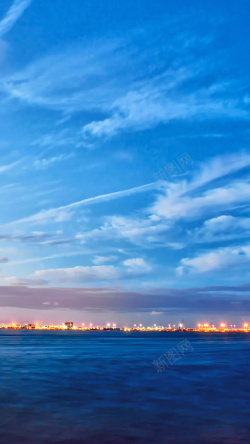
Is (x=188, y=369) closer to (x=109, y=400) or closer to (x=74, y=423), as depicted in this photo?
(x=109, y=400)

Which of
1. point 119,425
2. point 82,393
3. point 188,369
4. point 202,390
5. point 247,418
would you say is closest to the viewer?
point 119,425

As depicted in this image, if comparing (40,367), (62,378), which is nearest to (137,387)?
(62,378)

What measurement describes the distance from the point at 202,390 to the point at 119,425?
56.9ft

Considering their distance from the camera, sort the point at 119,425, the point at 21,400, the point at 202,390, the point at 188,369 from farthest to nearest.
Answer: the point at 188,369, the point at 202,390, the point at 21,400, the point at 119,425

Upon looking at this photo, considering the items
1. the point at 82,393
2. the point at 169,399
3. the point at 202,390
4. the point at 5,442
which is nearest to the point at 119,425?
the point at 5,442

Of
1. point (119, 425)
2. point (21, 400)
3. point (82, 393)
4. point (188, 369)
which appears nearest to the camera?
point (119, 425)

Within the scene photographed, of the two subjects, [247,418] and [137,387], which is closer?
[247,418]

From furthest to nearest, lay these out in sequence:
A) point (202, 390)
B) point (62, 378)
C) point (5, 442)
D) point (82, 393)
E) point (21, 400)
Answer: point (62, 378)
point (202, 390)
point (82, 393)
point (21, 400)
point (5, 442)

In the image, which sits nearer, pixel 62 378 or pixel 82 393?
pixel 82 393

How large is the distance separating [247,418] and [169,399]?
8.31 meters

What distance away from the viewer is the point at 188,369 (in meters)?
59.3

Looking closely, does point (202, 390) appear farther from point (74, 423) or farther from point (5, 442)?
point (5, 442)

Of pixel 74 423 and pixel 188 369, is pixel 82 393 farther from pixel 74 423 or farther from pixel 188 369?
pixel 188 369

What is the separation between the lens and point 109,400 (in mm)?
33781
